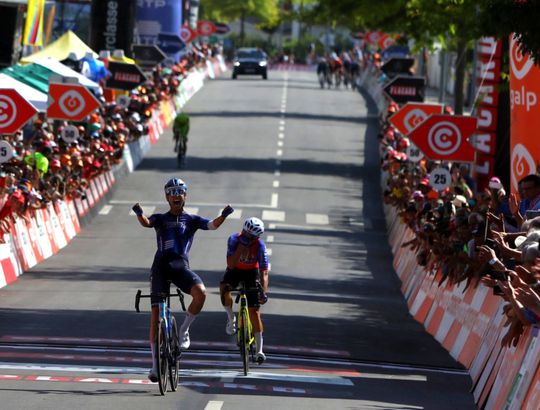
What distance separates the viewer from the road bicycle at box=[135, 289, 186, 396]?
48.9ft

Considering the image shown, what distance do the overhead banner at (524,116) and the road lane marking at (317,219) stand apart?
17.7m

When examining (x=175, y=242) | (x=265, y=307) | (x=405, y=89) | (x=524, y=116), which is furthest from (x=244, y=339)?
(x=405, y=89)

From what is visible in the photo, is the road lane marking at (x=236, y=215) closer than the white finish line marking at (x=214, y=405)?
No

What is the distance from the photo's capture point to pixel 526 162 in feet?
67.4

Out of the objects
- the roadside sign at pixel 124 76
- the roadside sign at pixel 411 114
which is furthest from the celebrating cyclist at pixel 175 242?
the roadside sign at pixel 124 76

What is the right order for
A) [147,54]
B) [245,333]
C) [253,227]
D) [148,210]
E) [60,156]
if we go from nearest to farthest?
1. [245,333]
2. [253,227]
3. [60,156]
4. [148,210]
5. [147,54]

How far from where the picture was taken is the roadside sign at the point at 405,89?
1660 inches

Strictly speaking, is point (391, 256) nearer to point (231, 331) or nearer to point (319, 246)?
point (319, 246)

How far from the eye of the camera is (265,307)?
24.6 meters

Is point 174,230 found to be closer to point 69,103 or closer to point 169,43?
point 69,103

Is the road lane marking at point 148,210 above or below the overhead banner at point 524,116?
below

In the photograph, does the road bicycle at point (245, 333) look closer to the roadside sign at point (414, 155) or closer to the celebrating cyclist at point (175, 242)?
the celebrating cyclist at point (175, 242)

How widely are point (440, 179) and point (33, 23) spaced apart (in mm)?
20214

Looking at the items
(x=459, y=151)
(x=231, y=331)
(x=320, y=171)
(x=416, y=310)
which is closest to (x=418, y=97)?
(x=320, y=171)
